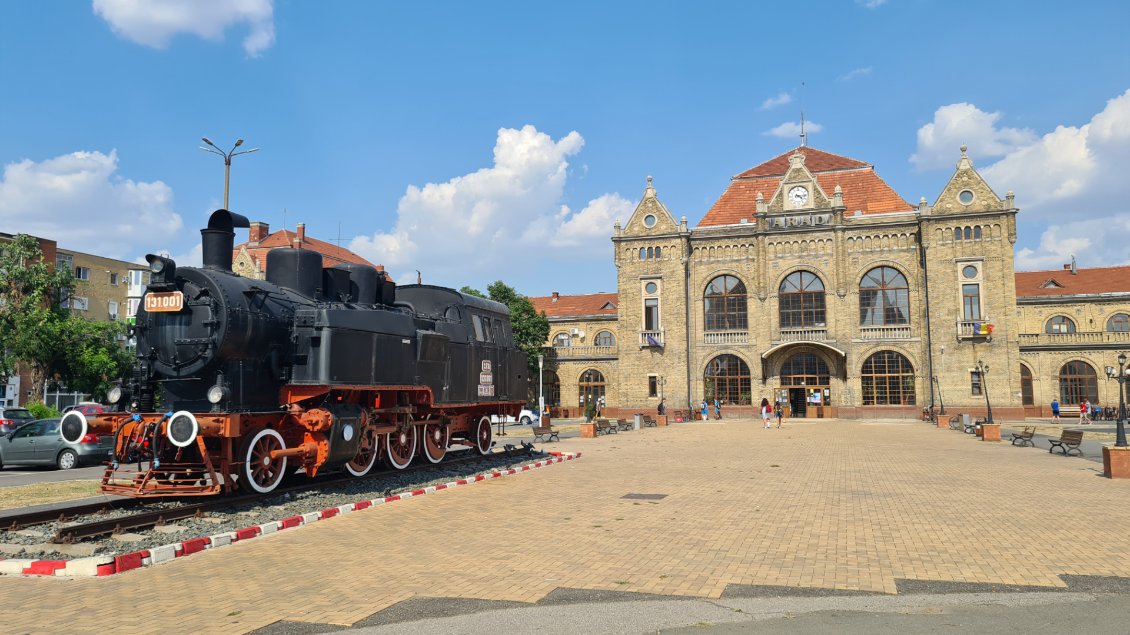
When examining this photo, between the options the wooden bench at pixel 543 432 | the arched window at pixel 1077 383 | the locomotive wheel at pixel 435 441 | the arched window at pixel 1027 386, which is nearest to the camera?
the locomotive wheel at pixel 435 441

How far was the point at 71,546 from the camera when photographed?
8.22 m

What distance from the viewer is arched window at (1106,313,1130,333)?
5022cm

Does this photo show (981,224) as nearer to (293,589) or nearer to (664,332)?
(664,332)

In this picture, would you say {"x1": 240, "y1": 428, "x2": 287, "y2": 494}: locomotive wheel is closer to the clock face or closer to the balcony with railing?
the balcony with railing

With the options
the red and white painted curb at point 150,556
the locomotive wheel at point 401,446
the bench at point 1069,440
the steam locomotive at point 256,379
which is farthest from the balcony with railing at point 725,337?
the red and white painted curb at point 150,556

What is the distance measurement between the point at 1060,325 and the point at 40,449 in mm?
59489

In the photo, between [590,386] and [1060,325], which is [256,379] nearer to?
[590,386]

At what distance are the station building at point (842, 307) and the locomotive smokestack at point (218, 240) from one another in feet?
121

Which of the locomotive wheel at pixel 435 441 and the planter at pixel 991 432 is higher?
the locomotive wheel at pixel 435 441

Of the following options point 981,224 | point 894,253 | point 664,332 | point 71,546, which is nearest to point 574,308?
point 664,332

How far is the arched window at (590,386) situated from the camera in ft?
175

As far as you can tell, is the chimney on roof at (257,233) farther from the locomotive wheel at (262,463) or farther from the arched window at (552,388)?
the locomotive wheel at (262,463)

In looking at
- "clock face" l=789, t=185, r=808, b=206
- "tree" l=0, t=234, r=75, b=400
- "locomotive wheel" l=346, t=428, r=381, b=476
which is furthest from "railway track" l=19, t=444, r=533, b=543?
"clock face" l=789, t=185, r=808, b=206

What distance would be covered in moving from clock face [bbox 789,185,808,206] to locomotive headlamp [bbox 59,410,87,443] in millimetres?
42710
